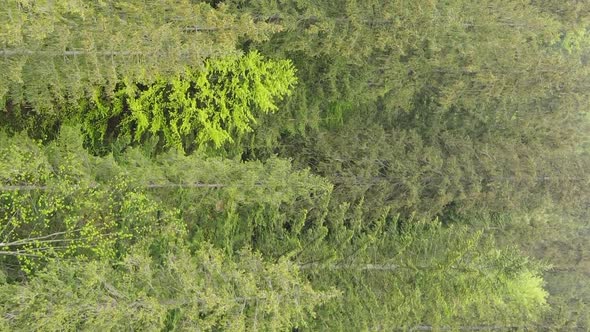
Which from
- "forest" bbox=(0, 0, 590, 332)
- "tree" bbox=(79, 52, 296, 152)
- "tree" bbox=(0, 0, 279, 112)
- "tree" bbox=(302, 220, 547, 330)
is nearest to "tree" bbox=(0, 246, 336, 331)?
"forest" bbox=(0, 0, 590, 332)

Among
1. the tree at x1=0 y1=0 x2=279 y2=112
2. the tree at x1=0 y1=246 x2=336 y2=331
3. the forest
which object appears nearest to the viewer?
the tree at x1=0 y1=246 x2=336 y2=331

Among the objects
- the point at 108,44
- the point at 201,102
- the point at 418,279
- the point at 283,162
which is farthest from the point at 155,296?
the point at 418,279

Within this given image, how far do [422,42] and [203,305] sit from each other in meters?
9.34

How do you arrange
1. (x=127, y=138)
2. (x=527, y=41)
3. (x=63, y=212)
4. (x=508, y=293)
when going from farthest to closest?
(x=527, y=41) < (x=127, y=138) < (x=508, y=293) < (x=63, y=212)

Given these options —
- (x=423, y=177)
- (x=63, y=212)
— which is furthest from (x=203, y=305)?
(x=423, y=177)

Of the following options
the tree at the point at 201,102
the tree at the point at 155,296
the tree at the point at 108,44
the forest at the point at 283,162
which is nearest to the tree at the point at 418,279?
the forest at the point at 283,162

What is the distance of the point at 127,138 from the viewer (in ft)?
52.3

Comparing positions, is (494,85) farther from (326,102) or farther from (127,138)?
(127,138)

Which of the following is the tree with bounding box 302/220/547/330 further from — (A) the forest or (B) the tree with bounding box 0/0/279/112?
(B) the tree with bounding box 0/0/279/112

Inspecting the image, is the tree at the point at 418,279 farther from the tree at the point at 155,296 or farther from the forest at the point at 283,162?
the tree at the point at 155,296

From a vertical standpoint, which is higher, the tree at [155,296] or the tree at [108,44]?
the tree at [108,44]

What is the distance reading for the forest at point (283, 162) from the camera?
38.3 feet

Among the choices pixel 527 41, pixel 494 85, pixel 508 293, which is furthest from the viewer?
pixel 527 41

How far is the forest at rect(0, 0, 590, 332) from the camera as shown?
11672 millimetres
